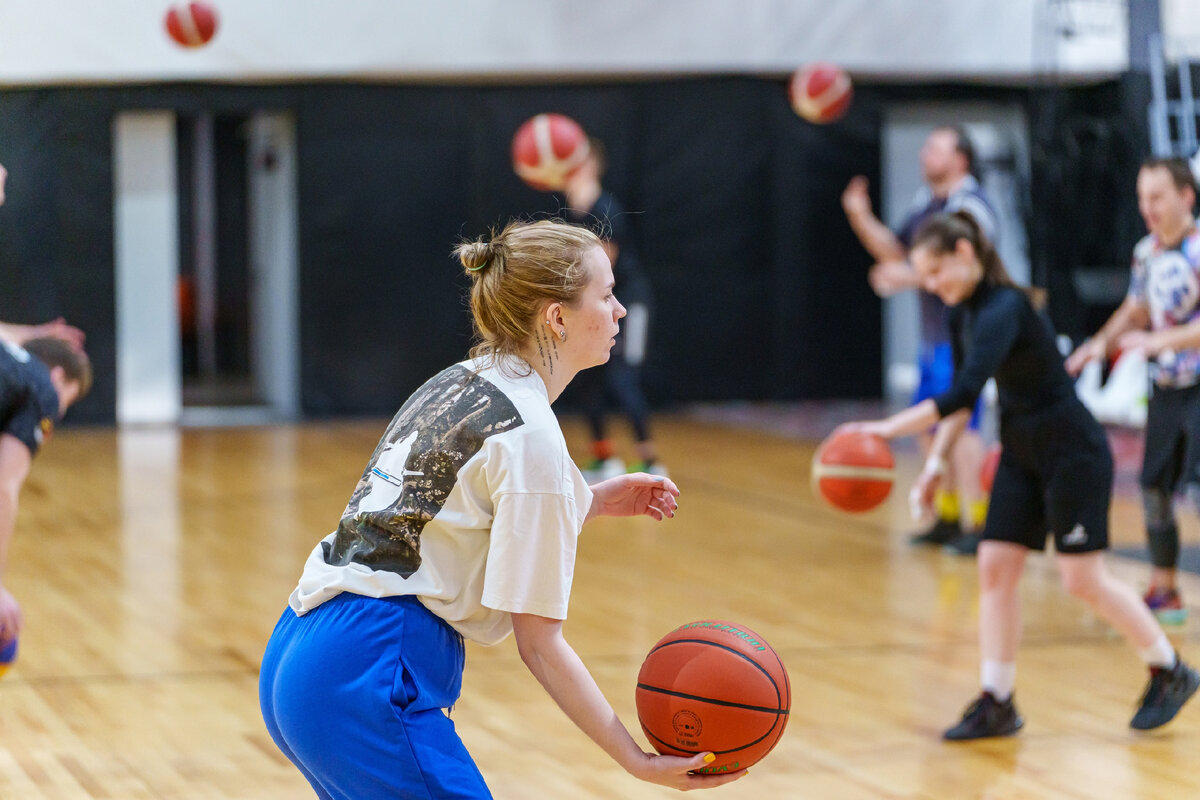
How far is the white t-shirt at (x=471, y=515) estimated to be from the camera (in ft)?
6.21

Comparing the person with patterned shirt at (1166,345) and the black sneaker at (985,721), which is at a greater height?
the person with patterned shirt at (1166,345)

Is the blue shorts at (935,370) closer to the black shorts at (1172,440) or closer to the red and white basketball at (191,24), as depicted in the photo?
the black shorts at (1172,440)

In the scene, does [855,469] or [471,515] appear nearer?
[471,515]

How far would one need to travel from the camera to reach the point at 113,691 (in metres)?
4.29

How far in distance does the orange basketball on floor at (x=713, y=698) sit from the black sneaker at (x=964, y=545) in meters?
4.29

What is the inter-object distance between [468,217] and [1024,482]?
867 cm

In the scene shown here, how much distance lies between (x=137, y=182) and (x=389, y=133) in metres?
2.09

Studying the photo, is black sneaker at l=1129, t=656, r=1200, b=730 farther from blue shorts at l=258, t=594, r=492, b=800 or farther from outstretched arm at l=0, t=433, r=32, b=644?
outstretched arm at l=0, t=433, r=32, b=644

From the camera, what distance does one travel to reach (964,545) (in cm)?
646

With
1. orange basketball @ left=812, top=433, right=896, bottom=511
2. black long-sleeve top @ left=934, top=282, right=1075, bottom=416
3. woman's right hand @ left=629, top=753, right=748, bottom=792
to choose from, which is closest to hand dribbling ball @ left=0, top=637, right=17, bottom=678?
woman's right hand @ left=629, top=753, right=748, bottom=792

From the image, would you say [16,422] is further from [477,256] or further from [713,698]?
[713,698]

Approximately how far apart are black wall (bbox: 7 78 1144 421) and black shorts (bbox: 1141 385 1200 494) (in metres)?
7.32

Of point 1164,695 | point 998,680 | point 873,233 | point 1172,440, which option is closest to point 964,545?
point 1172,440

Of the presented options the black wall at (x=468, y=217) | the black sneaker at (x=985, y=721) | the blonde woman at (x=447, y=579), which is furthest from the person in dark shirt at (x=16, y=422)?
the black wall at (x=468, y=217)
